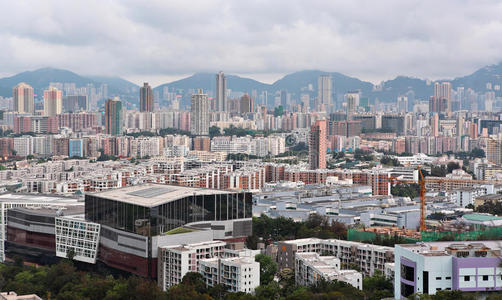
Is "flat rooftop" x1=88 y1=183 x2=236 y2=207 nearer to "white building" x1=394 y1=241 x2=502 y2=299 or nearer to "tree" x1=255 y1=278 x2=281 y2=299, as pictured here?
"tree" x1=255 y1=278 x2=281 y2=299

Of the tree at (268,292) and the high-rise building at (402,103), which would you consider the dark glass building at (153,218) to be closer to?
the tree at (268,292)

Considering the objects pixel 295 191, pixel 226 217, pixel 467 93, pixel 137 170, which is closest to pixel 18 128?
pixel 137 170

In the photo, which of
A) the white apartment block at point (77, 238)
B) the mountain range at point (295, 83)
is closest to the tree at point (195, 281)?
the white apartment block at point (77, 238)

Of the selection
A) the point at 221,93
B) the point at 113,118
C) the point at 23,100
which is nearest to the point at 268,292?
the point at 113,118

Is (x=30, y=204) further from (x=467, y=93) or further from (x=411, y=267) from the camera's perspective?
(x=467, y=93)

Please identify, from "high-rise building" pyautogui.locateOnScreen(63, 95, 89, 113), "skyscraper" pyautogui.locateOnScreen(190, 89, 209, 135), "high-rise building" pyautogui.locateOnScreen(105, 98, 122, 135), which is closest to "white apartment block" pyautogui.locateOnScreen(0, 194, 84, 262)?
"skyscraper" pyautogui.locateOnScreen(190, 89, 209, 135)

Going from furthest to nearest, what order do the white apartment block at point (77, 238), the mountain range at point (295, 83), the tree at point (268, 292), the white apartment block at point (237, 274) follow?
1. the mountain range at point (295, 83)
2. the white apartment block at point (77, 238)
3. the white apartment block at point (237, 274)
4. the tree at point (268, 292)
